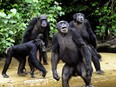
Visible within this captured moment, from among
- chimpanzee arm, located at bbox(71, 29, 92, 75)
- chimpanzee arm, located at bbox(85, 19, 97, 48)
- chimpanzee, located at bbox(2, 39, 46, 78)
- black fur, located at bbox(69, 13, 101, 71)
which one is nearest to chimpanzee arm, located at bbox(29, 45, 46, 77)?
chimpanzee, located at bbox(2, 39, 46, 78)

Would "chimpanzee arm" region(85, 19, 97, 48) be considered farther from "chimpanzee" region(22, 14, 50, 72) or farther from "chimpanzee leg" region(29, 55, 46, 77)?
"chimpanzee leg" region(29, 55, 46, 77)

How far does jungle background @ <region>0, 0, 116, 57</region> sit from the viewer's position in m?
9.60

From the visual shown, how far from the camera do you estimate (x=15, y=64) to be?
10680mm

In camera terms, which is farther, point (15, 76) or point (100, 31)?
point (100, 31)

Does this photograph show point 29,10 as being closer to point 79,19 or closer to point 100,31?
point 79,19

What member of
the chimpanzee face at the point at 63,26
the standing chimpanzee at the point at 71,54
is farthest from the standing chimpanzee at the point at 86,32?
the chimpanzee face at the point at 63,26

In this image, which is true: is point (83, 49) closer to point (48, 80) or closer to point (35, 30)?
point (48, 80)

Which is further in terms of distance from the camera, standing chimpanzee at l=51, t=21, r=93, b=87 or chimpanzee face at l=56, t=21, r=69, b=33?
standing chimpanzee at l=51, t=21, r=93, b=87

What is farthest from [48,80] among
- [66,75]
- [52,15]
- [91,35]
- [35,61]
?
[52,15]

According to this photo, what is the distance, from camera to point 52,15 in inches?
429

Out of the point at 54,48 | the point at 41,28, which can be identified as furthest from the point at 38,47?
the point at 54,48

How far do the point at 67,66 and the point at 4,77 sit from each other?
2.27 meters

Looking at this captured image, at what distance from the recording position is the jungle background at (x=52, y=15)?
960 cm

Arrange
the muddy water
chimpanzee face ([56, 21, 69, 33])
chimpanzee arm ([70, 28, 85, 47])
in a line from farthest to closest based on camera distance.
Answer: the muddy water → chimpanzee arm ([70, 28, 85, 47]) → chimpanzee face ([56, 21, 69, 33])
